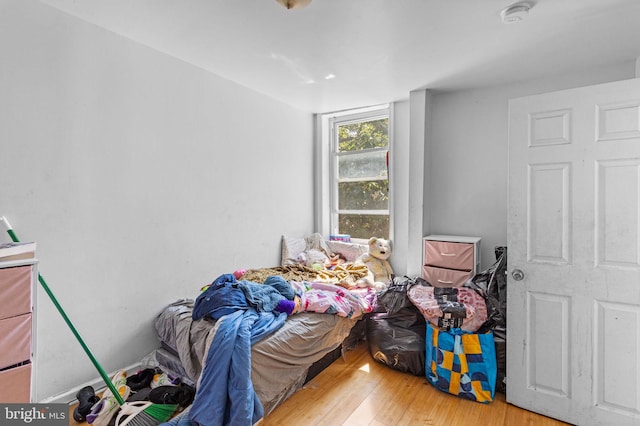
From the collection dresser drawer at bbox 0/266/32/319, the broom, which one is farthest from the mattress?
dresser drawer at bbox 0/266/32/319

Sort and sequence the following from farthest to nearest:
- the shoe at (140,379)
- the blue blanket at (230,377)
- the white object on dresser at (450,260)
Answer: the white object on dresser at (450,260), the shoe at (140,379), the blue blanket at (230,377)

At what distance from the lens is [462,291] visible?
2.52 m

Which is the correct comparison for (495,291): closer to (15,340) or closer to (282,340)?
(282,340)

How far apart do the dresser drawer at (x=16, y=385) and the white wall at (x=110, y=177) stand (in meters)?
0.63

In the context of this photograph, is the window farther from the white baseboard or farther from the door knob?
the white baseboard

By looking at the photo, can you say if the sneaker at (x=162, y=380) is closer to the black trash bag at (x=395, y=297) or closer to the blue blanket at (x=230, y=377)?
the blue blanket at (x=230, y=377)

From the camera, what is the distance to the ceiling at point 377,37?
188 centimetres

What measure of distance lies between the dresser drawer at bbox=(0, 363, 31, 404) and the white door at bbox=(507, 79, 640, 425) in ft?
8.71

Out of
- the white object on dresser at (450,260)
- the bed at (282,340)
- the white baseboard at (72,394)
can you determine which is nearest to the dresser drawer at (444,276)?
the white object on dresser at (450,260)

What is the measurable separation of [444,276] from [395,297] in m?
0.66

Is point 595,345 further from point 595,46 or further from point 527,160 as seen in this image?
point 595,46

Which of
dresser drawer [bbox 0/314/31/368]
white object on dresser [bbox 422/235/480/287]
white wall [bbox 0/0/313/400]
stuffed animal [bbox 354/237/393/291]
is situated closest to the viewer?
dresser drawer [bbox 0/314/31/368]

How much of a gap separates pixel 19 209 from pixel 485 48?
3263mm

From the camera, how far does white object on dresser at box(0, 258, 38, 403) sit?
1.35 meters
